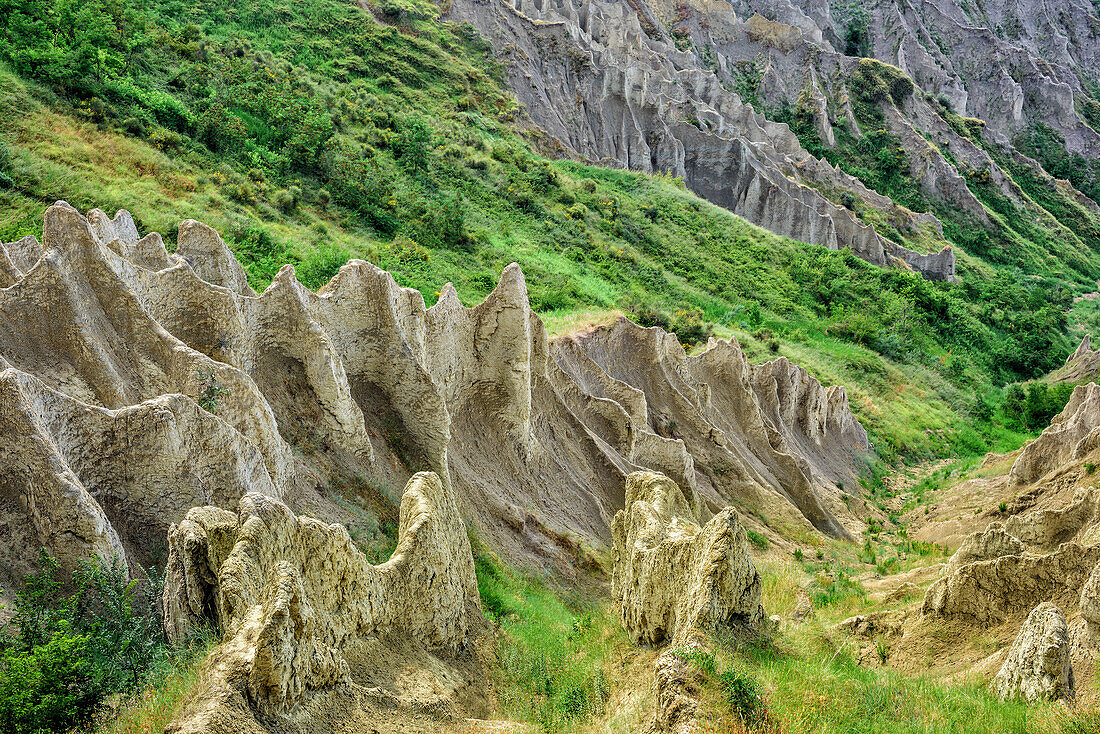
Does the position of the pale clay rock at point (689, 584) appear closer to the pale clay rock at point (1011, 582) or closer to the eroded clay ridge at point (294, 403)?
the eroded clay ridge at point (294, 403)

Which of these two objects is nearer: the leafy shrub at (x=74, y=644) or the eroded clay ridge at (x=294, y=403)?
the leafy shrub at (x=74, y=644)

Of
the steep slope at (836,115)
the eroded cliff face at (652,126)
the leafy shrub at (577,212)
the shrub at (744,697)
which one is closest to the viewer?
the shrub at (744,697)

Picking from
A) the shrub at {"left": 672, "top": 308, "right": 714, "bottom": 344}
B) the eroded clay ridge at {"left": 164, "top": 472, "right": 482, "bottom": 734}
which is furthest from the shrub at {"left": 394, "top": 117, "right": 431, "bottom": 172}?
the eroded clay ridge at {"left": 164, "top": 472, "right": 482, "bottom": 734}

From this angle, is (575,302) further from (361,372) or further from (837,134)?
(837,134)

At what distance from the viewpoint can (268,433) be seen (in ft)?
28.9

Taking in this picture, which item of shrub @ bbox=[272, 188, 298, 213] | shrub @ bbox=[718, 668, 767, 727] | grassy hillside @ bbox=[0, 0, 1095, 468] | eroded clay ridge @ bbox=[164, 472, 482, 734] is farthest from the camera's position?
shrub @ bbox=[272, 188, 298, 213]

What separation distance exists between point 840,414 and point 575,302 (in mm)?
13779

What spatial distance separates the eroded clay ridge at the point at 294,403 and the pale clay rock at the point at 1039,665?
7116 millimetres

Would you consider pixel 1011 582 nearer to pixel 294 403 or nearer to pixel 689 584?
pixel 689 584

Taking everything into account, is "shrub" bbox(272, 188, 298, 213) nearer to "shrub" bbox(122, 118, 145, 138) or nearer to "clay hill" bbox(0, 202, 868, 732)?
"shrub" bbox(122, 118, 145, 138)

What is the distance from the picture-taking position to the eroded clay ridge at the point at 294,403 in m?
6.80

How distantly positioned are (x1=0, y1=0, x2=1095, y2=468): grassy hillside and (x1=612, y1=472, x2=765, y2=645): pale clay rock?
1501 cm

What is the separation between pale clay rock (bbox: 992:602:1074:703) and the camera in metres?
6.72

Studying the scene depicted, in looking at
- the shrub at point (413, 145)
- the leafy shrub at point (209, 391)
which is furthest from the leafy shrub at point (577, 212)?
the leafy shrub at point (209, 391)
